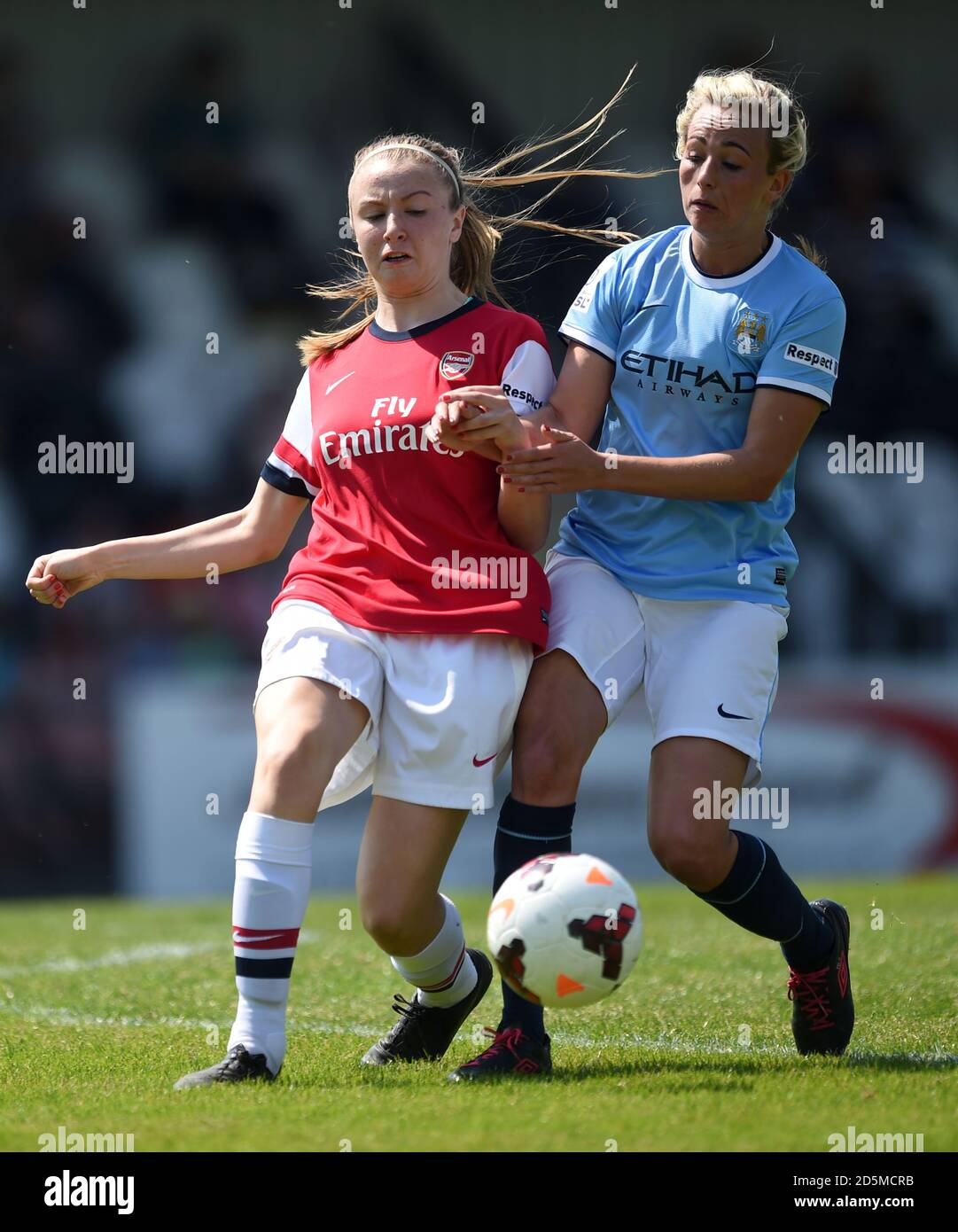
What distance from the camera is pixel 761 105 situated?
4.05m

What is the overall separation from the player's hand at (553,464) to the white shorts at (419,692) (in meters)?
0.40

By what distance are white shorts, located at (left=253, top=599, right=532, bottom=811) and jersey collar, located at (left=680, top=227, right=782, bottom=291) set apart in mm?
1052

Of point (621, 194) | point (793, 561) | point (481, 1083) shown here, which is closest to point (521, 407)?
point (793, 561)

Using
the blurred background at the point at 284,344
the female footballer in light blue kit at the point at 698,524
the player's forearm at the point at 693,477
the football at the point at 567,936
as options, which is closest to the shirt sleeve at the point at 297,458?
the female footballer in light blue kit at the point at 698,524

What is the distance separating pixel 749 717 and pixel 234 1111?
1.59 meters

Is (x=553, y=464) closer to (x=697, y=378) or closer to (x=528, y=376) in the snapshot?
(x=528, y=376)

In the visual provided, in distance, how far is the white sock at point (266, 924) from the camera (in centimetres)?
369

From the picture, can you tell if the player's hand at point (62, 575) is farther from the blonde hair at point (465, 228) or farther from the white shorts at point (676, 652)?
the white shorts at point (676, 652)

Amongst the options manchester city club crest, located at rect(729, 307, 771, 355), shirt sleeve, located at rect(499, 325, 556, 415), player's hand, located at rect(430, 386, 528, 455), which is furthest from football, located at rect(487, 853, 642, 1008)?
manchester city club crest, located at rect(729, 307, 771, 355)

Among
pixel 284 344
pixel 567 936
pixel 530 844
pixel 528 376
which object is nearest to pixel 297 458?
pixel 528 376

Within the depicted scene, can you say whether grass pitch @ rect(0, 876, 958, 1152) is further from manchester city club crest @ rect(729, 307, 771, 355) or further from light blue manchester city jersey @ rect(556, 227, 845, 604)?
manchester city club crest @ rect(729, 307, 771, 355)

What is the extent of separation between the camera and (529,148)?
464cm

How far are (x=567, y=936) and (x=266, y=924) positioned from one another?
0.70 meters

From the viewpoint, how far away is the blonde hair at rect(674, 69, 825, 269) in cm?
404
